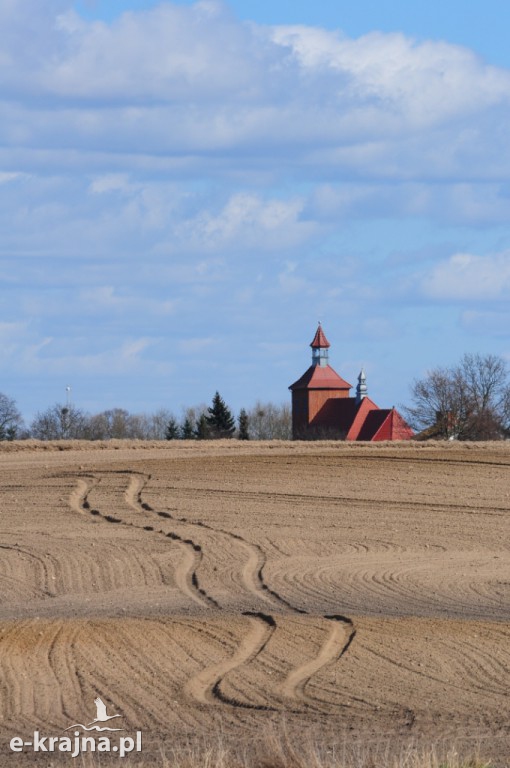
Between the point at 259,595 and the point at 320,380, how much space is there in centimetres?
8559

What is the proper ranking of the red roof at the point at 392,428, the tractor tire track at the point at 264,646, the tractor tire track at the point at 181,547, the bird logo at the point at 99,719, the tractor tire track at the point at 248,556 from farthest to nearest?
the red roof at the point at 392,428 < the tractor tire track at the point at 181,547 < the tractor tire track at the point at 248,556 < the tractor tire track at the point at 264,646 < the bird logo at the point at 99,719

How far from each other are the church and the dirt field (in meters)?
61.1

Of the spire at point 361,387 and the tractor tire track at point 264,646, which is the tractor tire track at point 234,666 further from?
the spire at point 361,387

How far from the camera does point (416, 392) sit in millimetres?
93938

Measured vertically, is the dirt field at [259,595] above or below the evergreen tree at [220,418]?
below

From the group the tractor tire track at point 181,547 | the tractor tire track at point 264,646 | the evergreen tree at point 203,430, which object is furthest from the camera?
the evergreen tree at point 203,430

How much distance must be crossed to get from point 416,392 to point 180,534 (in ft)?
235

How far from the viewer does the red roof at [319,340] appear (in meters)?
105

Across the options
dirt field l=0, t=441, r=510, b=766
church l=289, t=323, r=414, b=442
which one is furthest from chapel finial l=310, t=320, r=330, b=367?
dirt field l=0, t=441, r=510, b=766

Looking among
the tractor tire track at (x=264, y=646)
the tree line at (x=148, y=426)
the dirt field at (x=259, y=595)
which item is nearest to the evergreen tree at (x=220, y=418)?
the tree line at (x=148, y=426)

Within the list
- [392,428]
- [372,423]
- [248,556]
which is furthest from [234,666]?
[372,423]

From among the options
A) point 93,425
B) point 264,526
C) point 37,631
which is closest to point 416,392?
point 93,425

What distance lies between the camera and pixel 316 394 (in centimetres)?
10275

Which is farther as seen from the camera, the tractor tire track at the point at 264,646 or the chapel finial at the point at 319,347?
the chapel finial at the point at 319,347
